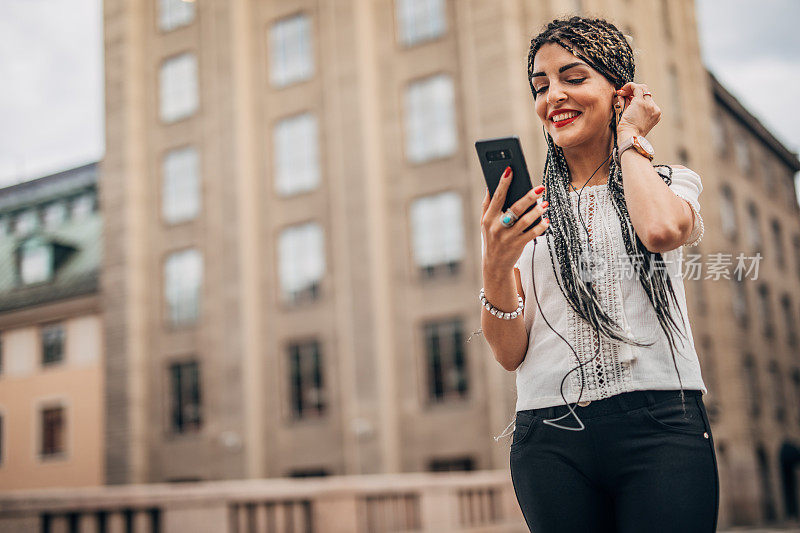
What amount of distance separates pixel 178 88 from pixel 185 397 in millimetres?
10654

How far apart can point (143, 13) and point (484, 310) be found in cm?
3456

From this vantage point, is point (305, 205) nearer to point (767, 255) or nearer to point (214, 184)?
point (214, 184)

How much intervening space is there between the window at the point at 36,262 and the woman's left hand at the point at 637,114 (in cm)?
3887

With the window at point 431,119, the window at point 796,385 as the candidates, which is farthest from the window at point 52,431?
the window at point 796,385

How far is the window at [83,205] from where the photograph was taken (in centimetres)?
4138

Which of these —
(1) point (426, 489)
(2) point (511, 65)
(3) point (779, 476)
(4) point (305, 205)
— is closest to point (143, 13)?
(4) point (305, 205)

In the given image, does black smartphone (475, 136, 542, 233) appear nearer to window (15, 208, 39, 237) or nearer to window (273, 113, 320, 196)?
window (273, 113, 320, 196)

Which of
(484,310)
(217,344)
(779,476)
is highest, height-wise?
(217,344)

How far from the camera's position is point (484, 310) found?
2.29 meters

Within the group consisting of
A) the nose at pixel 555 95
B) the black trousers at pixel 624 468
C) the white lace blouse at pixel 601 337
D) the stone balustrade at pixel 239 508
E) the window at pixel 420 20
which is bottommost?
the stone balustrade at pixel 239 508

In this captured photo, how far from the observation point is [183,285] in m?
31.8

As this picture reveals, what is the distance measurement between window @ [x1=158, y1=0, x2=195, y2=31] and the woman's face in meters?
32.3

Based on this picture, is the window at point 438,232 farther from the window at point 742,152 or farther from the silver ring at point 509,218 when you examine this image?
the silver ring at point 509,218

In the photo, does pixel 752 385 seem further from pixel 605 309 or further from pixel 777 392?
pixel 605 309
